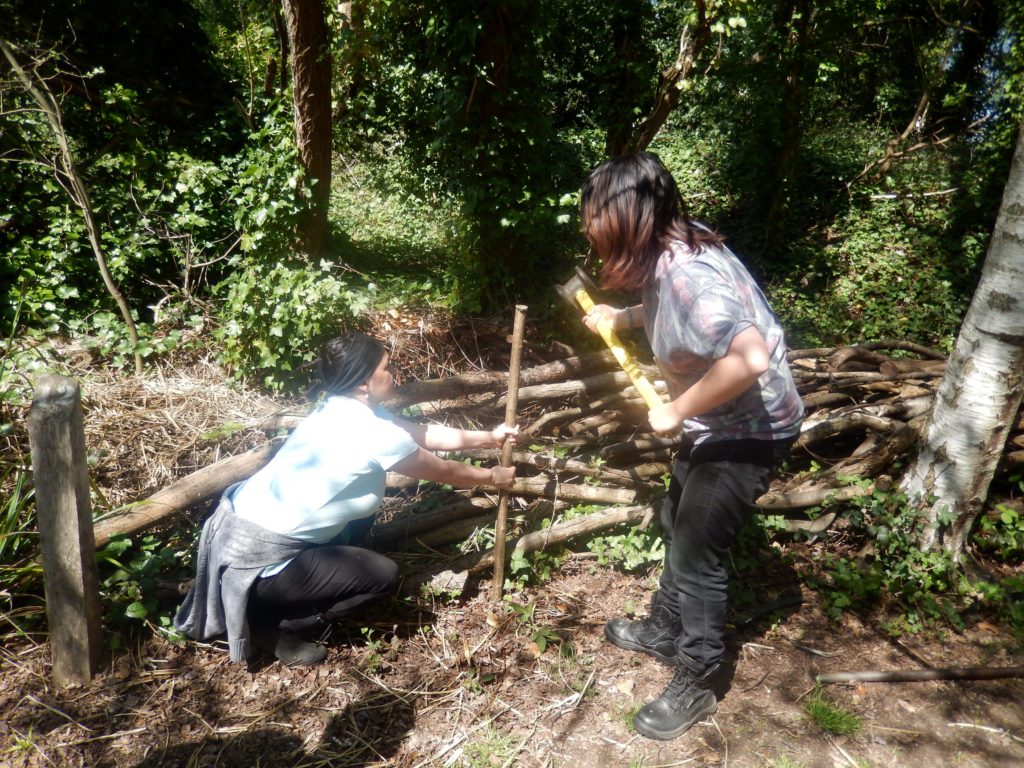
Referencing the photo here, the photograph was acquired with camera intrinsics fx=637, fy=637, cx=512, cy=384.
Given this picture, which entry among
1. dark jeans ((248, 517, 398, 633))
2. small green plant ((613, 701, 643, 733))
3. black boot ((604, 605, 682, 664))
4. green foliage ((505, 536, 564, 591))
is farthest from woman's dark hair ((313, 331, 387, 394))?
small green plant ((613, 701, 643, 733))

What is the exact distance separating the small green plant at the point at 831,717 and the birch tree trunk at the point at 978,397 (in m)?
1.27

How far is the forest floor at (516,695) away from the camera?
2740 millimetres

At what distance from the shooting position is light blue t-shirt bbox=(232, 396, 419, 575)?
2893 mm

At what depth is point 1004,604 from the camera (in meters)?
3.46

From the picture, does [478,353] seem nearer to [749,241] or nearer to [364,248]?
[364,248]

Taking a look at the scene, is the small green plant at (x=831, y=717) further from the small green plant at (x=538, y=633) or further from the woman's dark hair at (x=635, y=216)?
the woman's dark hair at (x=635, y=216)

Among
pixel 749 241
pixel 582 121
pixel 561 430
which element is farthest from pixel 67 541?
pixel 582 121

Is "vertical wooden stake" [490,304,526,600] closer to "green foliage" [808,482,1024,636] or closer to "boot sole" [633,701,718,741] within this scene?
"boot sole" [633,701,718,741]

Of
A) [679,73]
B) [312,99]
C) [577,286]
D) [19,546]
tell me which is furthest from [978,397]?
[312,99]

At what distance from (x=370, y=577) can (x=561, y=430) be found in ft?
6.95

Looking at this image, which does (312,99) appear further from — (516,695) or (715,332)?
(516,695)

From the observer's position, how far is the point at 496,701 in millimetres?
2990

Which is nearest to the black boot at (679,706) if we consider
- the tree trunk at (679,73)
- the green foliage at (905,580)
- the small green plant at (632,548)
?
the small green plant at (632,548)

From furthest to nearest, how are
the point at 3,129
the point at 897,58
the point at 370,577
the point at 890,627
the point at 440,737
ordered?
the point at 897,58, the point at 3,129, the point at 890,627, the point at 370,577, the point at 440,737
